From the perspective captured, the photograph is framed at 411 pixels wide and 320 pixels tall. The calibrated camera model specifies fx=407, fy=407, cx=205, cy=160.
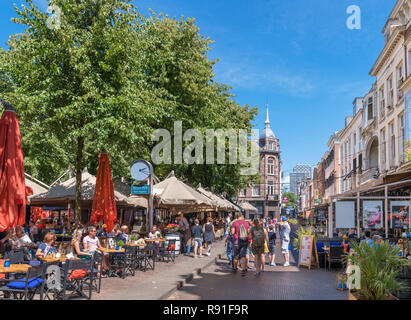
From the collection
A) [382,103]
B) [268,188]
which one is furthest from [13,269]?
[268,188]

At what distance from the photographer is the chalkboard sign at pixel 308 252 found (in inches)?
572

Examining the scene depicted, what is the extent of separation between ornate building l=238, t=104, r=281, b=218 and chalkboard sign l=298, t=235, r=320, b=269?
64.5m

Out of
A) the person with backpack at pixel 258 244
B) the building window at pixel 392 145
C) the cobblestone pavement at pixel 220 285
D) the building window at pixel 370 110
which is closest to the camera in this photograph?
the cobblestone pavement at pixel 220 285

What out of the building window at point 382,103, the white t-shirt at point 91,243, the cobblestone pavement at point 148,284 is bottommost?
the cobblestone pavement at point 148,284

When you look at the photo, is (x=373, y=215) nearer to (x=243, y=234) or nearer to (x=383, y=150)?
(x=243, y=234)

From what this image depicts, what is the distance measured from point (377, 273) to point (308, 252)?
28.7ft

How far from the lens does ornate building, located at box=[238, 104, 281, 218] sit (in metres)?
80.6

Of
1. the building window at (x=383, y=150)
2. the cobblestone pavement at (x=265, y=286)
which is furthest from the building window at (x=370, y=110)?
the cobblestone pavement at (x=265, y=286)

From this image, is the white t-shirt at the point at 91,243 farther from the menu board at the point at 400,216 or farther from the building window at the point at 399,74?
the building window at the point at 399,74

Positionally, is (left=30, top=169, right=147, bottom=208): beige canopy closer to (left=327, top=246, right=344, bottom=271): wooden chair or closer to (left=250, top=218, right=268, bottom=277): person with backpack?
(left=250, top=218, right=268, bottom=277): person with backpack

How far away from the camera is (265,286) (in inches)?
424

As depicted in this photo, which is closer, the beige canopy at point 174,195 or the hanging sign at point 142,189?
the hanging sign at point 142,189

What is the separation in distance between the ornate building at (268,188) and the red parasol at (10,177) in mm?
73138

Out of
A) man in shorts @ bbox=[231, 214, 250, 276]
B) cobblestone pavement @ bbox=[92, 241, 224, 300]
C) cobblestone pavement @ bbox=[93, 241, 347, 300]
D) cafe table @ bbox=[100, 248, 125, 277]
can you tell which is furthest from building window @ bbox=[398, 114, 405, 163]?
cafe table @ bbox=[100, 248, 125, 277]
